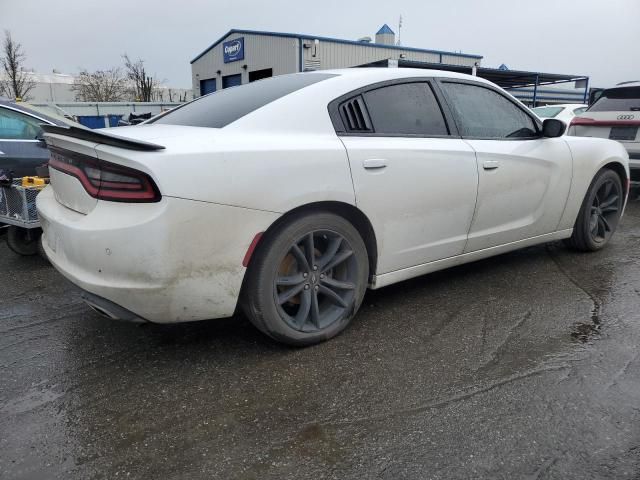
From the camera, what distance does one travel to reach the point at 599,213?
4.70 m

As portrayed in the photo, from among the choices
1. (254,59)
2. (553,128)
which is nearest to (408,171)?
(553,128)

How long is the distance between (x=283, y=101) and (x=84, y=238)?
4.12 feet

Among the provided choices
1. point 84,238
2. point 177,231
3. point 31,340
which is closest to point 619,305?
point 177,231

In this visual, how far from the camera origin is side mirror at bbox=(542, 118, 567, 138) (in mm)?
3857

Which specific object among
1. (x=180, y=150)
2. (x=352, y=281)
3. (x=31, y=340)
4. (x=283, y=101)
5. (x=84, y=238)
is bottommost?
(x=31, y=340)

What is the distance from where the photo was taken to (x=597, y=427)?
215 centimetres

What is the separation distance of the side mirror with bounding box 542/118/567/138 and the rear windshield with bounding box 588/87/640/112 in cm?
396

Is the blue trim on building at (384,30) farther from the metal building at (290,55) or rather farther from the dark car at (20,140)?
the dark car at (20,140)

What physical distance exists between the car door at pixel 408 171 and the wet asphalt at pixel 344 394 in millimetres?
509

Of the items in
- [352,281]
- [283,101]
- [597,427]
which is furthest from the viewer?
[352,281]

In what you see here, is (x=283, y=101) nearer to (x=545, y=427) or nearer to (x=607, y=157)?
(x=545, y=427)

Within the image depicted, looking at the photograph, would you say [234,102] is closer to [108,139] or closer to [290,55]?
[108,139]

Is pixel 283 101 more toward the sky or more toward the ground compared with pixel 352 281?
more toward the sky

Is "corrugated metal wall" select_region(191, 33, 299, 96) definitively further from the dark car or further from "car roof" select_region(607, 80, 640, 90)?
the dark car
